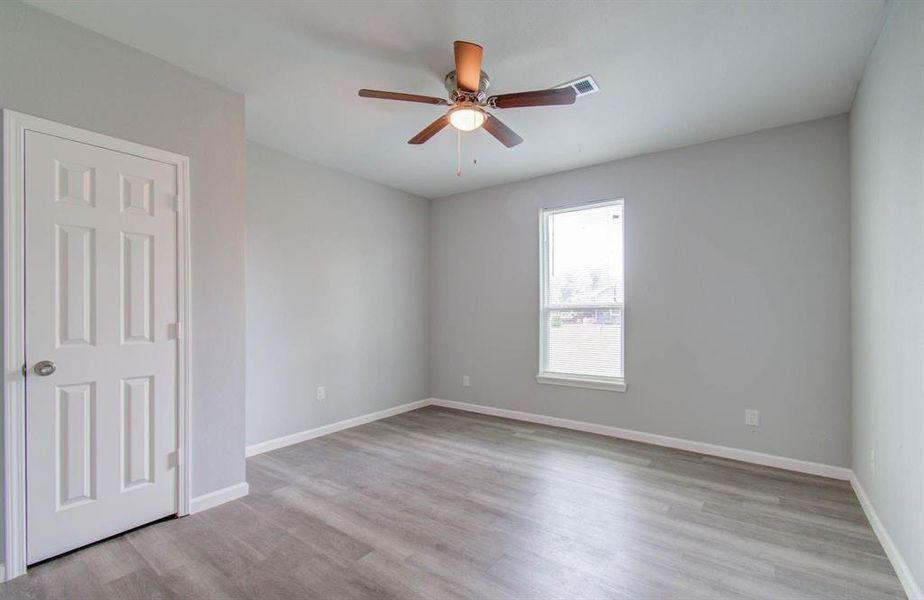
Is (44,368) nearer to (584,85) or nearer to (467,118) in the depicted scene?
(467,118)

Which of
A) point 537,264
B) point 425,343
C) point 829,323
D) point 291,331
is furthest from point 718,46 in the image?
point 425,343

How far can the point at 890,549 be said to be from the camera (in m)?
2.11

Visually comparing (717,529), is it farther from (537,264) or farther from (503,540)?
(537,264)

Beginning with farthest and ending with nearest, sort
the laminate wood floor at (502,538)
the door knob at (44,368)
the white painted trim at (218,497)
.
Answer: the white painted trim at (218,497) → the door knob at (44,368) → the laminate wood floor at (502,538)

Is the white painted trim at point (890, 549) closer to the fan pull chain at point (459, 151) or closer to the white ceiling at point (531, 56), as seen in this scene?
the white ceiling at point (531, 56)

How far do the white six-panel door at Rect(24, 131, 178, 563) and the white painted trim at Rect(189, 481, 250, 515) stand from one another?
0.11 meters

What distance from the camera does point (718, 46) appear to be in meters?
2.36

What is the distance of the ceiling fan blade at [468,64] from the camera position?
2.03 meters

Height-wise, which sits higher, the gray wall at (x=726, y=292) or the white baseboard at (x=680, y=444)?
the gray wall at (x=726, y=292)

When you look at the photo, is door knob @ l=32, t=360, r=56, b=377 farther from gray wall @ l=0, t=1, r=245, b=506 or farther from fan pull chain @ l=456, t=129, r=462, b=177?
fan pull chain @ l=456, t=129, r=462, b=177

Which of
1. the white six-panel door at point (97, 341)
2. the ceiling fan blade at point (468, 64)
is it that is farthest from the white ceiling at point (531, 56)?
the white six-panel door at point (97, 341)

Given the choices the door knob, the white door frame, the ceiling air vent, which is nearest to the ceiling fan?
the ceiling air vent

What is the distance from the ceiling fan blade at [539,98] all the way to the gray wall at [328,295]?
255cm

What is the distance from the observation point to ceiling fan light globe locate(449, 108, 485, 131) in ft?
8.14
